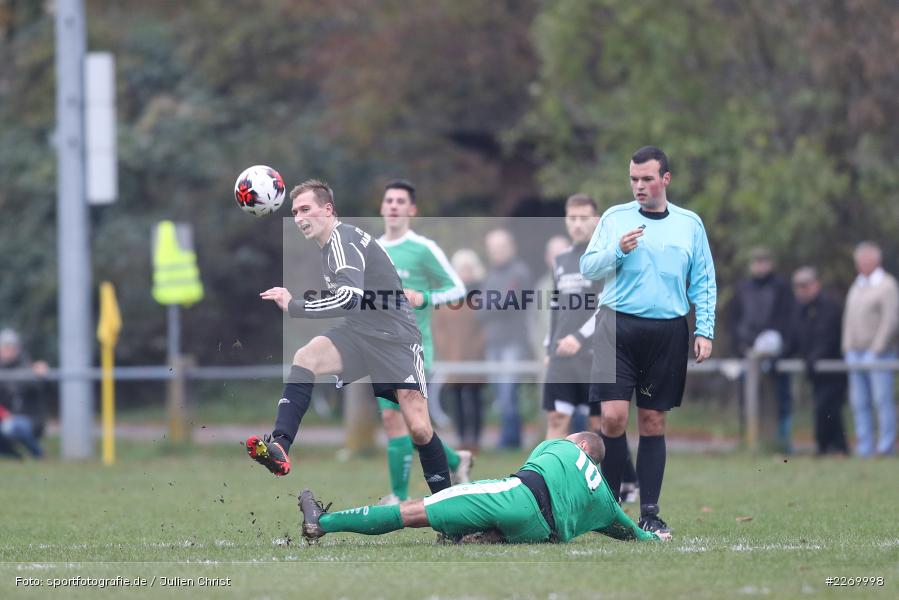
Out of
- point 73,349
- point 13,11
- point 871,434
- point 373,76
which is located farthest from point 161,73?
point 871,434

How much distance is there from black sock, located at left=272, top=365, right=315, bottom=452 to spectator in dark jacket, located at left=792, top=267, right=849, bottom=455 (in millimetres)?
9129

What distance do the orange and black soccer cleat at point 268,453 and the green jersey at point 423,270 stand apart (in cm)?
300

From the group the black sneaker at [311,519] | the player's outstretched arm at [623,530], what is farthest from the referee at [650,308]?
the black sneaker at [311,519]

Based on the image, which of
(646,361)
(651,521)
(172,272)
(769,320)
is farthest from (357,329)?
(172,272)

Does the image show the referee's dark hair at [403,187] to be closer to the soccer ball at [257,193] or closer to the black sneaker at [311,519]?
the soccer ball at [257,193]

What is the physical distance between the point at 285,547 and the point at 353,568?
1163mm

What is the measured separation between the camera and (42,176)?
26.9 metres

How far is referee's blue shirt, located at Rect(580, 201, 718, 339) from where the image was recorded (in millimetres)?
9055

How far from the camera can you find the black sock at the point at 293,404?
8.78 m

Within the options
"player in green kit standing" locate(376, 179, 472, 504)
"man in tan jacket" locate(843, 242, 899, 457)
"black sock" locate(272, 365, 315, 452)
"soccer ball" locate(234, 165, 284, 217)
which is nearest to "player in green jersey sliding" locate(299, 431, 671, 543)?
"black sock" locate(272, 365, 315, 452)

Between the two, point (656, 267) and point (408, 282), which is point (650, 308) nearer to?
point (656, 267)

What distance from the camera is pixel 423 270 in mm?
11547

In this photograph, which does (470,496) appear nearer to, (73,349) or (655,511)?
(655,511)

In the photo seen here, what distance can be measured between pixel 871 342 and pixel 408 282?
7334 millimetres
